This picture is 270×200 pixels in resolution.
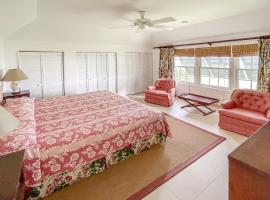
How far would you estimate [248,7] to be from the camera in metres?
4.08

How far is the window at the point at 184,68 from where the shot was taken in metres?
6.70

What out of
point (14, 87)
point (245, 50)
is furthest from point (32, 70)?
→ point (245, 50)

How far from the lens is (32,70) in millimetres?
5469

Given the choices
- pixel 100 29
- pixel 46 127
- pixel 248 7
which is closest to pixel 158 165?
pixel 46 127

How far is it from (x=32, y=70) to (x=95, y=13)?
280 centimetres

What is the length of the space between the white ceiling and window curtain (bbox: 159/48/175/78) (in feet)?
3.65

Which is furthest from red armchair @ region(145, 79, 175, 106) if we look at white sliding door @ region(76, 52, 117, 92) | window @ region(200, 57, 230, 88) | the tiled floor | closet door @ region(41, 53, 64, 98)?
closet door @ region(41, 53, 64, 98)

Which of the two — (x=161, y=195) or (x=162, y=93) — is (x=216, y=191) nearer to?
(x=161, y=195)

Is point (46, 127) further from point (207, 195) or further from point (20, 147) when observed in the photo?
Answer: point (207, 195)

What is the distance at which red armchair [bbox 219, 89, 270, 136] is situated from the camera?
3.48 metres

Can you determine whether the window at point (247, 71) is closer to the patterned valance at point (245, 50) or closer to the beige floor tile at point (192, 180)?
the patterned valance at point (245, 50)

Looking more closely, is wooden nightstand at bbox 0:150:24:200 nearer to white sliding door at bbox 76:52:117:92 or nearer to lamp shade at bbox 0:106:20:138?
lamp shade at bbox 0:106:20:138

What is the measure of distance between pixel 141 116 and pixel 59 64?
4.21 meters

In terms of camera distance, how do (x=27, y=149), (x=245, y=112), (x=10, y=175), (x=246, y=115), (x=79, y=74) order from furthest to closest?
(x=79, y=74)
(x=245, y=112)
(x=246, y=115)
(x=27, y=149)
(x=10, y=175)
